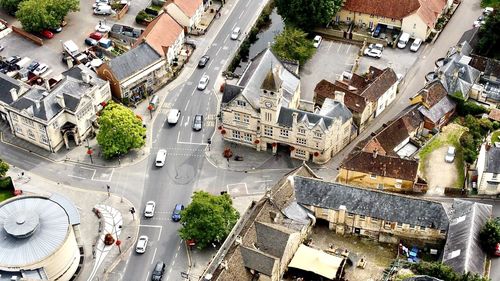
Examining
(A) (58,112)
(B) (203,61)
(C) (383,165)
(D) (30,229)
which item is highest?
(C) (383,165)

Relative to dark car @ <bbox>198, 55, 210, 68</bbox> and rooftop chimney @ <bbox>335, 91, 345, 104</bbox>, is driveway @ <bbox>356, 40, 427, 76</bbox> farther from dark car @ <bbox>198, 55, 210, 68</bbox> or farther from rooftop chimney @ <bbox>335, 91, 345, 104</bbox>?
dark car @ <bbox>198, 55, 210, 68</bbox>

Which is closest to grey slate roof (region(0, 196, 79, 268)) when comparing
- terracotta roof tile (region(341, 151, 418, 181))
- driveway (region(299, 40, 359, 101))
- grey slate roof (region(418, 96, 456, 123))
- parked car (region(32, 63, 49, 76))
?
parked car (region(32, 63, 49, 76))

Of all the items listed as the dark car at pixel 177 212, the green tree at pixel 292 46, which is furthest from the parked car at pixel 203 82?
the dark car at pixel 177 212

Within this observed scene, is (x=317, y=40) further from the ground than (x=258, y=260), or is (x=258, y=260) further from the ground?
Answer: (x=258, y=260)

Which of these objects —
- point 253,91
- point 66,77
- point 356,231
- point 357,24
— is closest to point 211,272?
point 356,231

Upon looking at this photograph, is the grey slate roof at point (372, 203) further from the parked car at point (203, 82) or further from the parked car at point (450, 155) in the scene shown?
the parked car at point (203, 82)

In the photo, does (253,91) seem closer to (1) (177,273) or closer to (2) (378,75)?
(2) (378,75)

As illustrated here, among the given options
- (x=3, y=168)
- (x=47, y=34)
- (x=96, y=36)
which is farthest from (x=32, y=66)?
(x=3, y=168)

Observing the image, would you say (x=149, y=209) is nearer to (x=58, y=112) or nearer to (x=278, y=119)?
(x=58, y=112)
